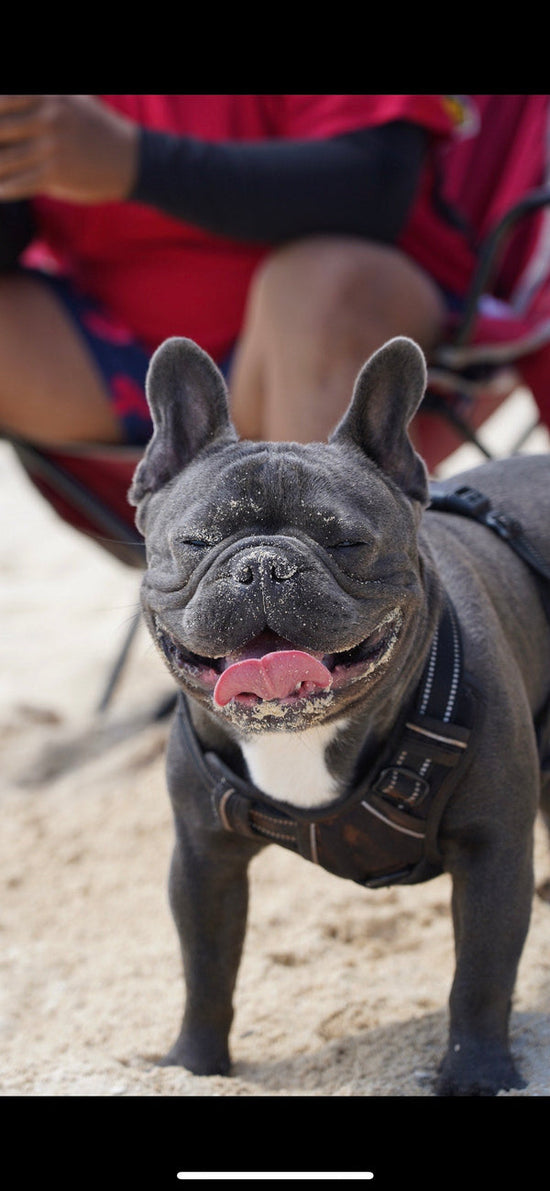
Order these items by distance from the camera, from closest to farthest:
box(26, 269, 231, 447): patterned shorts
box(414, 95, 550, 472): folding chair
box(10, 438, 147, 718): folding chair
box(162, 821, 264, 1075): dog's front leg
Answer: box(162, 821, 264, 1075): dog's front leg < box(414, 95, 550, 472): folding chair < box(26, 269, 231, 447): patterned shorts < box(10, 438, 147, 718): folding chair

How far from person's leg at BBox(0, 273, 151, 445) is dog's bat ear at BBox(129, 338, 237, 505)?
5.82ft

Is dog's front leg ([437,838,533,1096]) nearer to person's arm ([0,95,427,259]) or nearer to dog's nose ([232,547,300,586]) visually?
dog's nose ([232,547,300,586])

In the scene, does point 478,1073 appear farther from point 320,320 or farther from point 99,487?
point 99,487

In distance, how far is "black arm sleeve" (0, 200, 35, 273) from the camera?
11.9 ft

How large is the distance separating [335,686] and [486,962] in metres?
0.54

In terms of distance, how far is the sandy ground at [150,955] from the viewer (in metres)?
2.17

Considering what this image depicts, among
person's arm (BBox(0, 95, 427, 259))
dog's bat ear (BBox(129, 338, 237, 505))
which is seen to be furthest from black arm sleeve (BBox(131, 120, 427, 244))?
dog's bat ear (BBox(129, 338, 237, 505))

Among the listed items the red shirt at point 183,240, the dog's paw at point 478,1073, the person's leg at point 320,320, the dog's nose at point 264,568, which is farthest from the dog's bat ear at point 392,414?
the red shirt at point 183,240

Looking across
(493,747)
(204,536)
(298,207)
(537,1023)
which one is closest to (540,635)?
(493,747)

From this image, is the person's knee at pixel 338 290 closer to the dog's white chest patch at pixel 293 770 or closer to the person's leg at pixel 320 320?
the person's leg at pixel 320 320

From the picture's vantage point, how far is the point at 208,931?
215 cm

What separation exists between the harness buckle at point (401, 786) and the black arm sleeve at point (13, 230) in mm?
2303

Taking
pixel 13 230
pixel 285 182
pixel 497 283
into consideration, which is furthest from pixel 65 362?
pixel 497 283
